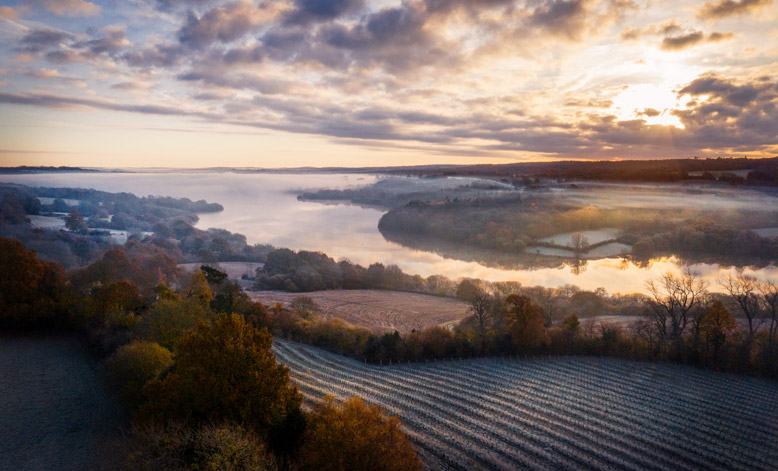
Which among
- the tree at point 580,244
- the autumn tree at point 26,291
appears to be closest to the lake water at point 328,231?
the tree at point 580,244

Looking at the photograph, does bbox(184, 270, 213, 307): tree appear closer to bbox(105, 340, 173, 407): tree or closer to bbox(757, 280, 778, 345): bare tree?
bbox(105, 340, 173, 407): tree

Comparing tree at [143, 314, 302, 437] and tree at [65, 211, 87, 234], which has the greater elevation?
tree at [65, 211, 87, 234]

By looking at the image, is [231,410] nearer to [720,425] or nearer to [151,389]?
[151,389]


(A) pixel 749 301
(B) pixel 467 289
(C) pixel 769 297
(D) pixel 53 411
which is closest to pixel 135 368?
(D) pixel 53 411

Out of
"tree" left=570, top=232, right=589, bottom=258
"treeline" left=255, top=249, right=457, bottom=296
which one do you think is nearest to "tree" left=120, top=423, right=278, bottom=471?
"treeline" left=255, top=249, right=457, bottom=296

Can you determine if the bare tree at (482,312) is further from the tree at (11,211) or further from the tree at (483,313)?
the tree at (11,211)
